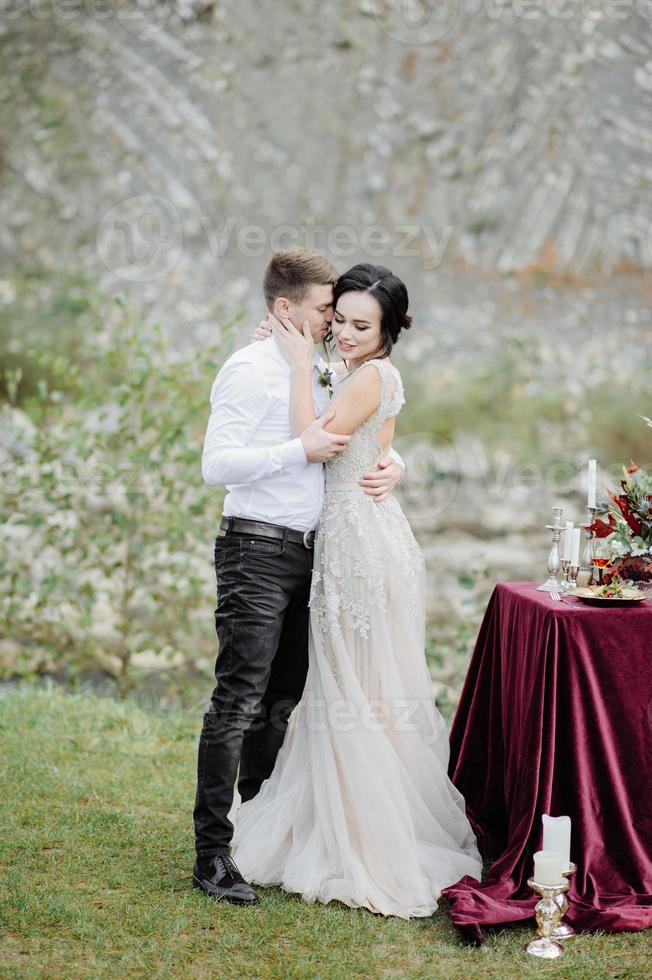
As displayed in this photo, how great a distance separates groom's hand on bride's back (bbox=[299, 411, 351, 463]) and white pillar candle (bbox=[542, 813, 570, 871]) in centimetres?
105

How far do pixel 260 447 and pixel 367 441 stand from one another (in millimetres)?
305

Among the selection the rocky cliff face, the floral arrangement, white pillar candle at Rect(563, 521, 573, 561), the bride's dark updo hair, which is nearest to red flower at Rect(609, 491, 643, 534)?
the floral arrangement

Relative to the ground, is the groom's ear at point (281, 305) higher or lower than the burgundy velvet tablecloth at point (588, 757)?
higher

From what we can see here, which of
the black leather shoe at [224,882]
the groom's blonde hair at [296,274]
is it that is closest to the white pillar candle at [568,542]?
the groom's blonde hair at [296,274]

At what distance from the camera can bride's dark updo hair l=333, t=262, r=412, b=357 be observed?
8.84 feet

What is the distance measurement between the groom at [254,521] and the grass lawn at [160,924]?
0.50 feet

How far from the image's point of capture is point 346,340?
2732 mm

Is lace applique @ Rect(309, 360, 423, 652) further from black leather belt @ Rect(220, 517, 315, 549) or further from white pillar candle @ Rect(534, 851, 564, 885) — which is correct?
white pillar candle @ Rect(534, 851, 564, 885)

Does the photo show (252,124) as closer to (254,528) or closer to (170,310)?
(170,310)

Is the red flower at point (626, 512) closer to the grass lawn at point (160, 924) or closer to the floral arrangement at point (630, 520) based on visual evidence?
the floral arrangement at point (630, 520)

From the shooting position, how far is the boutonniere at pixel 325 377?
110 inches

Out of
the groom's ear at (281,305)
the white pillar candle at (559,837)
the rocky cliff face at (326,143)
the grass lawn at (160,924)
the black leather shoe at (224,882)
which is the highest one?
the rocky cliff face at (326,143)

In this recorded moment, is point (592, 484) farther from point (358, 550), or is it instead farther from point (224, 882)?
point (224, 882)

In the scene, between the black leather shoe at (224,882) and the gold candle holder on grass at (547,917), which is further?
the black leather shoe at (224,882)
